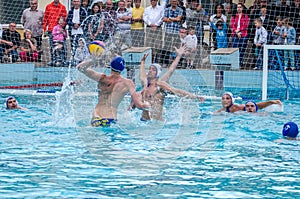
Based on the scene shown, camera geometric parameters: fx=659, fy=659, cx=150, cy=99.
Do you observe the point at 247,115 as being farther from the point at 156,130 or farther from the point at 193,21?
the point at 193,21

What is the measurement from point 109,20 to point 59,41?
139 cm

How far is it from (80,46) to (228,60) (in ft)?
12.5

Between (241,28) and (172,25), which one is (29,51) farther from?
(241,28)

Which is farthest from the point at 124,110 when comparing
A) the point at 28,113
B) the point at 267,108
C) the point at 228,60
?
the point at 228,60

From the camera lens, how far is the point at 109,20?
15.7 metres

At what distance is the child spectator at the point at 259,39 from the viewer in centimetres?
1509

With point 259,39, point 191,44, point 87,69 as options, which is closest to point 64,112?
point 87,69

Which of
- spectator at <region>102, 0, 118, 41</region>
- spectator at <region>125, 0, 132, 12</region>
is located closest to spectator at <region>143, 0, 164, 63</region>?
spectator at <region>125, 0, 132, 12</region>

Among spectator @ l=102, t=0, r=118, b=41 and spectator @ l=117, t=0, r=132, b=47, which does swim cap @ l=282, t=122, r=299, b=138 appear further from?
spectator @ l=102, t=0, r=118, b=41

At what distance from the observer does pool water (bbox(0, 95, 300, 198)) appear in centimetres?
646

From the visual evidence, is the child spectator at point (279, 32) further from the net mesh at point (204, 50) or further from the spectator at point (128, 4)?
the spectator at point (128, 4)

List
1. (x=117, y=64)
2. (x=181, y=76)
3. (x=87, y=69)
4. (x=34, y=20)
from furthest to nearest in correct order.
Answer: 1. (x=34, y=20)
2. (x=181, y=76)
3. (x=117, y=64)
4. (x=87, y=69)

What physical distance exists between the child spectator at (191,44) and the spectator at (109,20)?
5.68 ft

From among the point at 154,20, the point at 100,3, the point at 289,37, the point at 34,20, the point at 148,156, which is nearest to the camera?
the point at 148,156
